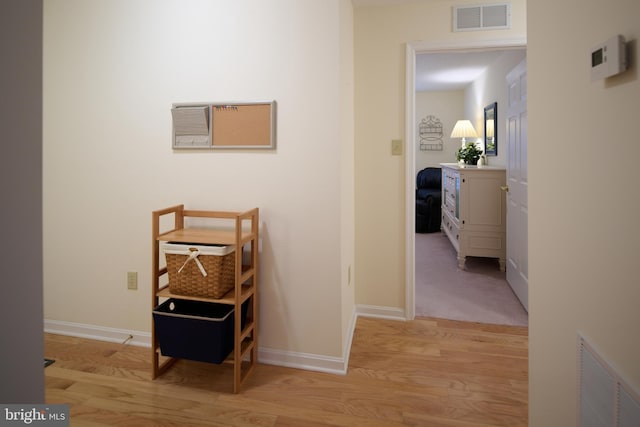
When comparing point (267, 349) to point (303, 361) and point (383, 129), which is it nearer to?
point (303, 361)

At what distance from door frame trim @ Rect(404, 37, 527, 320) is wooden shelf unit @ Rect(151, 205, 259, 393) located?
4.05 ft

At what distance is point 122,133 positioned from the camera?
2385 millimetres

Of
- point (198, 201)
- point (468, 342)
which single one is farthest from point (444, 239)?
point (198, 201)

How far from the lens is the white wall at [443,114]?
24.3 feet

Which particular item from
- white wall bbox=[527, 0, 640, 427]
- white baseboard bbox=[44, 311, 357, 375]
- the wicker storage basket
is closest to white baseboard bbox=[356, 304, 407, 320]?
white baseboard bbox=[44, 311, 357, 375]

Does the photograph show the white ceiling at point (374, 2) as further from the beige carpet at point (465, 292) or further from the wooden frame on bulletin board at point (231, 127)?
the beige carpet at point (465, 292)

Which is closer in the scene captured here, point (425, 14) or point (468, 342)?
point (468, 342)

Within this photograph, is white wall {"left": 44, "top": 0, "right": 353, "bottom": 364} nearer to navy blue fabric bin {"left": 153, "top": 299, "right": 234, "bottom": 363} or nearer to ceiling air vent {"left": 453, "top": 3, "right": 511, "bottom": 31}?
navy blue fabric bin {"left": 153, "top": 299, "right": 234, "bottom": 363}

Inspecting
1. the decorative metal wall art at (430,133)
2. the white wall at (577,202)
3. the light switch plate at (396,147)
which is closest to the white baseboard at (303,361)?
the white wall at (577,202)

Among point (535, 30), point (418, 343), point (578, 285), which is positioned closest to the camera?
point (578, 285)

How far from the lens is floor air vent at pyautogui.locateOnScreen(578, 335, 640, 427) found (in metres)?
0.90

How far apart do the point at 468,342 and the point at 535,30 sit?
1907mm

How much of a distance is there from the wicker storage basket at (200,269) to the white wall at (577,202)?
4.64 ft

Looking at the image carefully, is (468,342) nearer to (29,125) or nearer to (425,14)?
(425,14)
